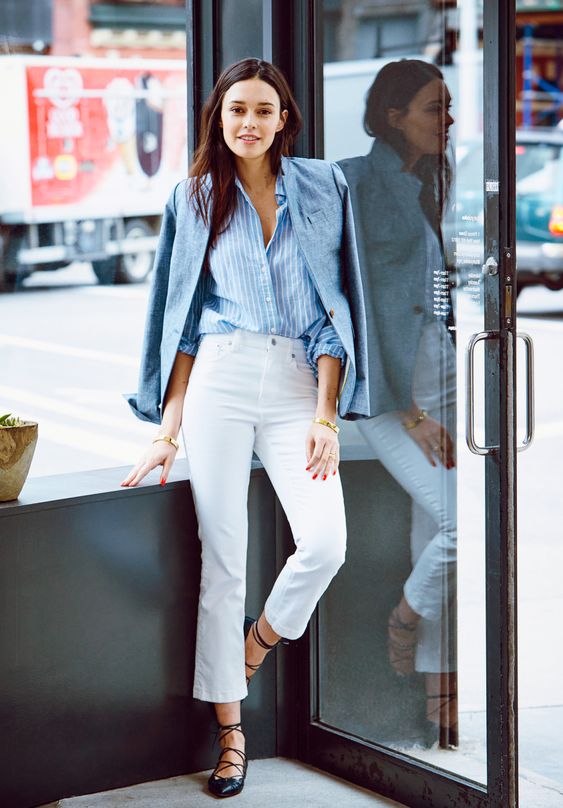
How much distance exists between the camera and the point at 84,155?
10.2ft

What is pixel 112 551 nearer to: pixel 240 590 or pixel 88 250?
pixel 240 590

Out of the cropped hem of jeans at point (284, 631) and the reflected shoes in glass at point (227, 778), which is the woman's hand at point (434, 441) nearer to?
the cropped hem of jeans at point (284, 631)

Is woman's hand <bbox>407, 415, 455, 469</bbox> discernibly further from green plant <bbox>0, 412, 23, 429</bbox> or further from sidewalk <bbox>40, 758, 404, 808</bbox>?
green plant <bbox>0, 412, 23, 429</bbox>

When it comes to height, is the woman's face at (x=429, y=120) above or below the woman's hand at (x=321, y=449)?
above

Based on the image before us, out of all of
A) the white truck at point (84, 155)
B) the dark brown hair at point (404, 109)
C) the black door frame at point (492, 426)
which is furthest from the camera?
the white truck at point (84, 155)

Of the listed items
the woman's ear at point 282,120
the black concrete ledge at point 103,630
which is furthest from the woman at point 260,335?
the black concrete ledge at point 103,630

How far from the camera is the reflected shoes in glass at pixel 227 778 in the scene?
8.85ft

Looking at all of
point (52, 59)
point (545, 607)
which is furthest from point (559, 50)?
point (52, 59)

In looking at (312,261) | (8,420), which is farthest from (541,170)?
(8,420)

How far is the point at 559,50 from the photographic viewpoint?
17797 millimetres

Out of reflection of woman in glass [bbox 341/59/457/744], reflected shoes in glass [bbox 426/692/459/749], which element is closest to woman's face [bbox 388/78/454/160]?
reflection of woman in glass [bbox 341/59/457/744]

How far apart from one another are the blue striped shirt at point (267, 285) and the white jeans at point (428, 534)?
29cm

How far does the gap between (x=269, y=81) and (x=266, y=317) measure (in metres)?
0.48

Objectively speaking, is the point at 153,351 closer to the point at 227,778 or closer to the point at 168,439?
the point at 168,439
